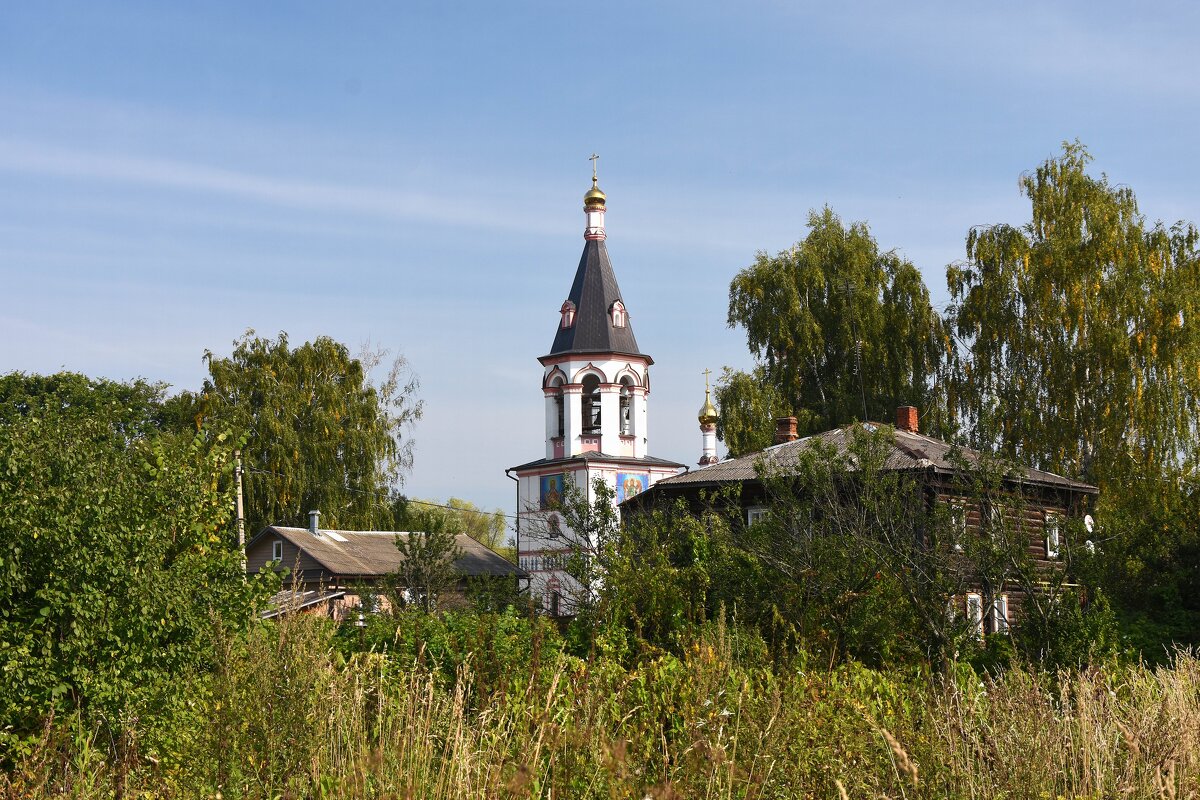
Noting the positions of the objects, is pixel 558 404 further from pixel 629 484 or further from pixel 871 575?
pixel 871 575

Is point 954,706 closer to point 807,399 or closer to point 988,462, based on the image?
point 988,462

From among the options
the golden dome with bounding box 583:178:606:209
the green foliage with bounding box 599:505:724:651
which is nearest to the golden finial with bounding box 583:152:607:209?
the golden dome with bounding box 583:178:606:209

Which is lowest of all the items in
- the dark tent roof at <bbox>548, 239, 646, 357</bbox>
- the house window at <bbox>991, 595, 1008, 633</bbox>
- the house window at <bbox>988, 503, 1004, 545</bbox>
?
the house window at <bbox>991, 595, 1008, 633</bbox>

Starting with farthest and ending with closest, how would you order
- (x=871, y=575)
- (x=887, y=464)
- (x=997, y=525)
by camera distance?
(x=887, y=464) < (x=871, y=575) < (x=997, y=525)

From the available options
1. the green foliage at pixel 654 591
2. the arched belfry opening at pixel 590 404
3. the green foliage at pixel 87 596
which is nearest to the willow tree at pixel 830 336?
the arched belfry opening at pixel 590 404

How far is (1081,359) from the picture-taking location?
28969 millimetres

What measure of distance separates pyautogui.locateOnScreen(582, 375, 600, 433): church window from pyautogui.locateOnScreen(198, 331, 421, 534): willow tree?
688cm

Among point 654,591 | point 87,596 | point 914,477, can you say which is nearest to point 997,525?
point 654,591

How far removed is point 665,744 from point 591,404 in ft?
124

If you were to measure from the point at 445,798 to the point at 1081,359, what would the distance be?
26886mm

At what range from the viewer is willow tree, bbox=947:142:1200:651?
27625mm

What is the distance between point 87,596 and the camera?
310 inches

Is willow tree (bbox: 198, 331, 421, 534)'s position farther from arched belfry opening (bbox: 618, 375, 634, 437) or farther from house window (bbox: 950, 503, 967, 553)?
house window (bbox: 950, 503, 967, 553)

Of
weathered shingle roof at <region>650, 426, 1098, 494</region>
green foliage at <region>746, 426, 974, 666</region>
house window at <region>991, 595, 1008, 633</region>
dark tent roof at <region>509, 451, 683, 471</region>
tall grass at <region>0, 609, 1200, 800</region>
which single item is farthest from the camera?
dark tent roof at <region>509, 451, 683, 471</region>
